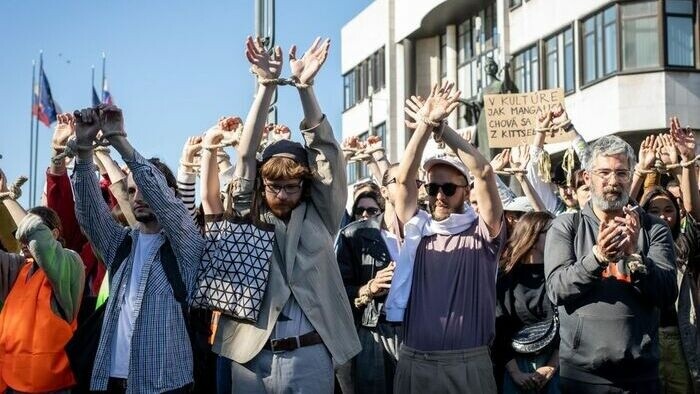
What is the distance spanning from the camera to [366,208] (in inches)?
366

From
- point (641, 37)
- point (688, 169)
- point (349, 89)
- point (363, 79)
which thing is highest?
point (363, 79)

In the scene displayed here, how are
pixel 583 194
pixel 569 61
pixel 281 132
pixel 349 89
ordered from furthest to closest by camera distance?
1. pixel 349 89
2. pixel 569 61
3. pixel 281 132
4. pixel 583 194

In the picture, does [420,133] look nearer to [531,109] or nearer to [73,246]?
[73,246]

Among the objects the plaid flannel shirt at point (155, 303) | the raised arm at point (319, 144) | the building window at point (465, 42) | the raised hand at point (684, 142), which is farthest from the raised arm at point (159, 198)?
the building window at point (465, 42)

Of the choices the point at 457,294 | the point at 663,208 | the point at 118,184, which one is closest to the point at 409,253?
the point at 457,294

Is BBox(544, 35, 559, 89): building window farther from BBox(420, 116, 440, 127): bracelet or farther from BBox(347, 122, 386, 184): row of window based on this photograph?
BBox(420, 116, 440, 127): bracelet

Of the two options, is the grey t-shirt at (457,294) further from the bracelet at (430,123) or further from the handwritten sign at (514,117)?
the handwritten sign at (514,117)

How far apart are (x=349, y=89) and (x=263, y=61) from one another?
45.9 m

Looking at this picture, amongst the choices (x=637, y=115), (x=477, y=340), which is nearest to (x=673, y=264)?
(x=477, y=340)

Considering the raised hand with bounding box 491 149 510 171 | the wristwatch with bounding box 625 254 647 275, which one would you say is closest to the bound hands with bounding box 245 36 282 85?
the wristwatch with bounding box 625 254 647 275

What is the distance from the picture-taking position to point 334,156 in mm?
6152

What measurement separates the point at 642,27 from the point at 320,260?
24293mm

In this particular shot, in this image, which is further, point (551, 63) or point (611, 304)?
point (551, 63)

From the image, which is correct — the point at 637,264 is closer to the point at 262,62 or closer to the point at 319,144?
the point at 319,144
